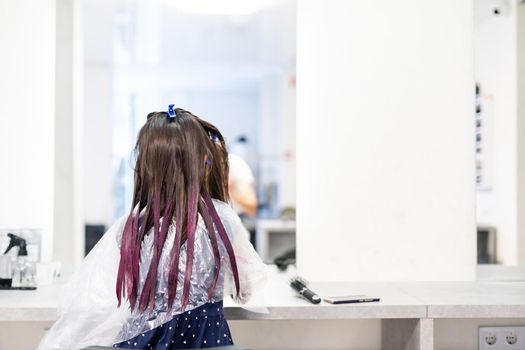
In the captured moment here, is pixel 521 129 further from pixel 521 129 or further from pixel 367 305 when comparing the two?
pixel 367 305

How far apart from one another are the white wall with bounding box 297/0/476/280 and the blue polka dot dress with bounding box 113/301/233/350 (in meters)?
0.60

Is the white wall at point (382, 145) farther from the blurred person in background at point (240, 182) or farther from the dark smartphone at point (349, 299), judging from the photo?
the blurred person in background at point (240, 182)

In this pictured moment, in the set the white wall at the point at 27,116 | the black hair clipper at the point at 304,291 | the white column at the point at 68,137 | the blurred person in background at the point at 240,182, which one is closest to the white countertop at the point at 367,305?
the black hair clipper at the point at 304,291

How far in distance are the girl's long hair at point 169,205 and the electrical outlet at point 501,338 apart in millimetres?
925

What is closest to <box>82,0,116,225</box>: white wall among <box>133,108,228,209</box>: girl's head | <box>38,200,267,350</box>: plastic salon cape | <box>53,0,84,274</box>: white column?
<box>53,0,84,274</box>: white column

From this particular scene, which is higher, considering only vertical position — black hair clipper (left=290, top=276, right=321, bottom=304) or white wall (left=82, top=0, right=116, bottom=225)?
white wall (left=82, top=0, right=116, bottom=225)

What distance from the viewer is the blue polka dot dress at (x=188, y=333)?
1.36 m

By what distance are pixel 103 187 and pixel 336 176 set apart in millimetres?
4362

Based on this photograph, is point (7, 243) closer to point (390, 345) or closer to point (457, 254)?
point (390, 345)

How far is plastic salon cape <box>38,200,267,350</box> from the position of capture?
4.46 feet

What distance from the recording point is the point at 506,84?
2182 mm

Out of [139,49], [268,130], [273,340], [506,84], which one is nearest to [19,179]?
[273,340]

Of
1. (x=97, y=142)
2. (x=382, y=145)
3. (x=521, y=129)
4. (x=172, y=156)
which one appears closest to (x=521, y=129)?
(x=521, y=129)

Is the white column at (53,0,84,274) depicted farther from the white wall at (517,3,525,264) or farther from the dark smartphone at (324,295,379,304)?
the white wall at (517,3,525,264)
